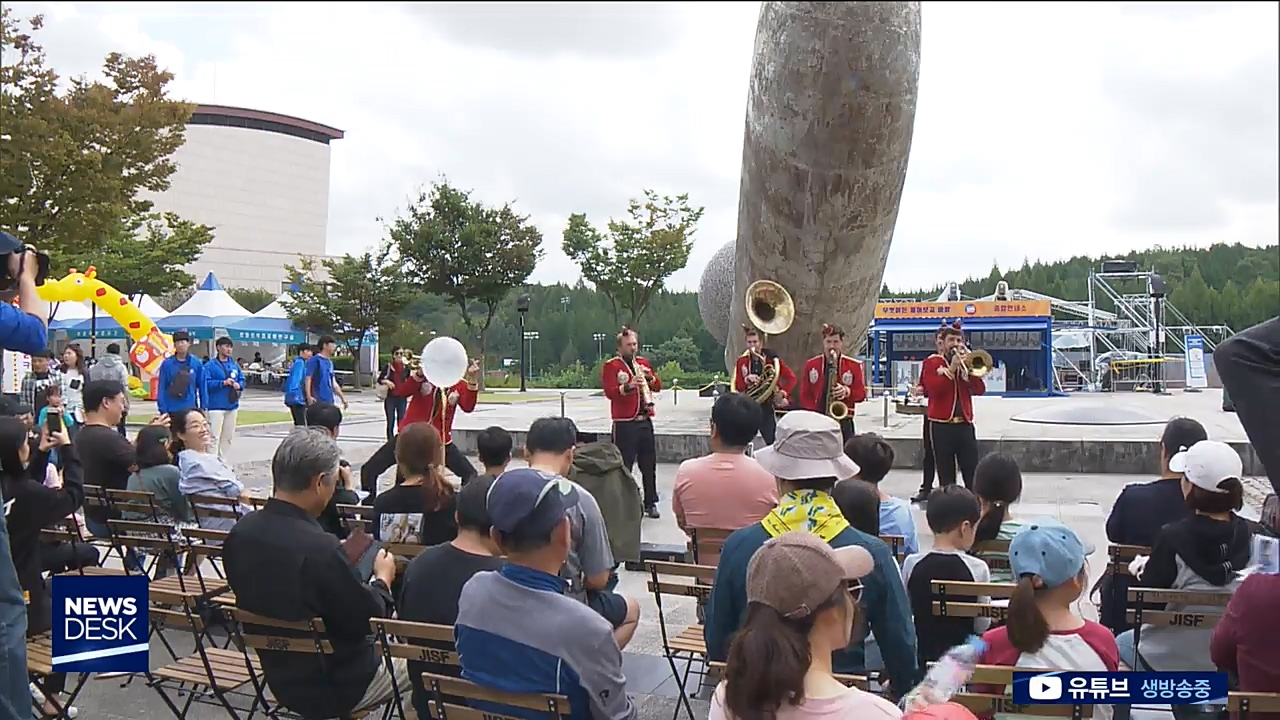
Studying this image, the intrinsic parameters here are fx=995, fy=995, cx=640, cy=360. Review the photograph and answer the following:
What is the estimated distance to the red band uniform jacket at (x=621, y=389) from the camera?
26.5 feet

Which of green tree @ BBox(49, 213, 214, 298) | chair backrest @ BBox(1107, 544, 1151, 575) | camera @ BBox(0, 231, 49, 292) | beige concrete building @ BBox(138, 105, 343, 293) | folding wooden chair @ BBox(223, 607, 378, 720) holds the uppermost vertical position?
beige concrete building @ BBox(138, 105, 343, 293)

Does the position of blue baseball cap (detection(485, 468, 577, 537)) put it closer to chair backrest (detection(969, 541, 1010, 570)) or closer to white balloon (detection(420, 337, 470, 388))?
chair backrest (detection(969, 541, 1010, 570))

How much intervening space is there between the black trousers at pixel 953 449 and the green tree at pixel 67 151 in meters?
13.8

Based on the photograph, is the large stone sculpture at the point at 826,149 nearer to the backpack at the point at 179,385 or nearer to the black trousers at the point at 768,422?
the black trousers at the point at 768,422

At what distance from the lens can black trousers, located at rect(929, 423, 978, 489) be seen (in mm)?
8117

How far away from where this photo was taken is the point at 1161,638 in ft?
11.1

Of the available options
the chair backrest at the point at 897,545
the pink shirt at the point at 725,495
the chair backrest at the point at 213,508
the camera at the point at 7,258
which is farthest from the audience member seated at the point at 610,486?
the camera at the point at 7,258

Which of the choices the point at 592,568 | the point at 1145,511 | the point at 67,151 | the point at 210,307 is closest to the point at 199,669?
the point at 592,568

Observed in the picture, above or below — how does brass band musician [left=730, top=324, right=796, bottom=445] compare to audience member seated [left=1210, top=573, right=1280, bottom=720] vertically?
above

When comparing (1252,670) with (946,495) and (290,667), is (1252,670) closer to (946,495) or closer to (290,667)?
(946,495)

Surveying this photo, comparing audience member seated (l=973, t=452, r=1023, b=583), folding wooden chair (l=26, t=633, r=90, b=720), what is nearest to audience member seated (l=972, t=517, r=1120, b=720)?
audience member seated (l=973, t=452, r=1023, b=583)

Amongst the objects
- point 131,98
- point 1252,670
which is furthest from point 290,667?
point 131,98

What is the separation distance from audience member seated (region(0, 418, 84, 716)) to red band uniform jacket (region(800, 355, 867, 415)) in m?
6.01

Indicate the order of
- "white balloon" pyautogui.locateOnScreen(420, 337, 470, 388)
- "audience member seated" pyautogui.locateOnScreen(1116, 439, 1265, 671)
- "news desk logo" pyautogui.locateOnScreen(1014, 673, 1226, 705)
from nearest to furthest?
"news desk logo" pyautogui.locateOnScreen(1014, 673, 1226, 705)
"audience member seated" pyautogui.locateOnScreen(1116, 439, 1265, 671)
"white balloon" pyautogui.locateOnScreen(420, 337, 470, 388)
